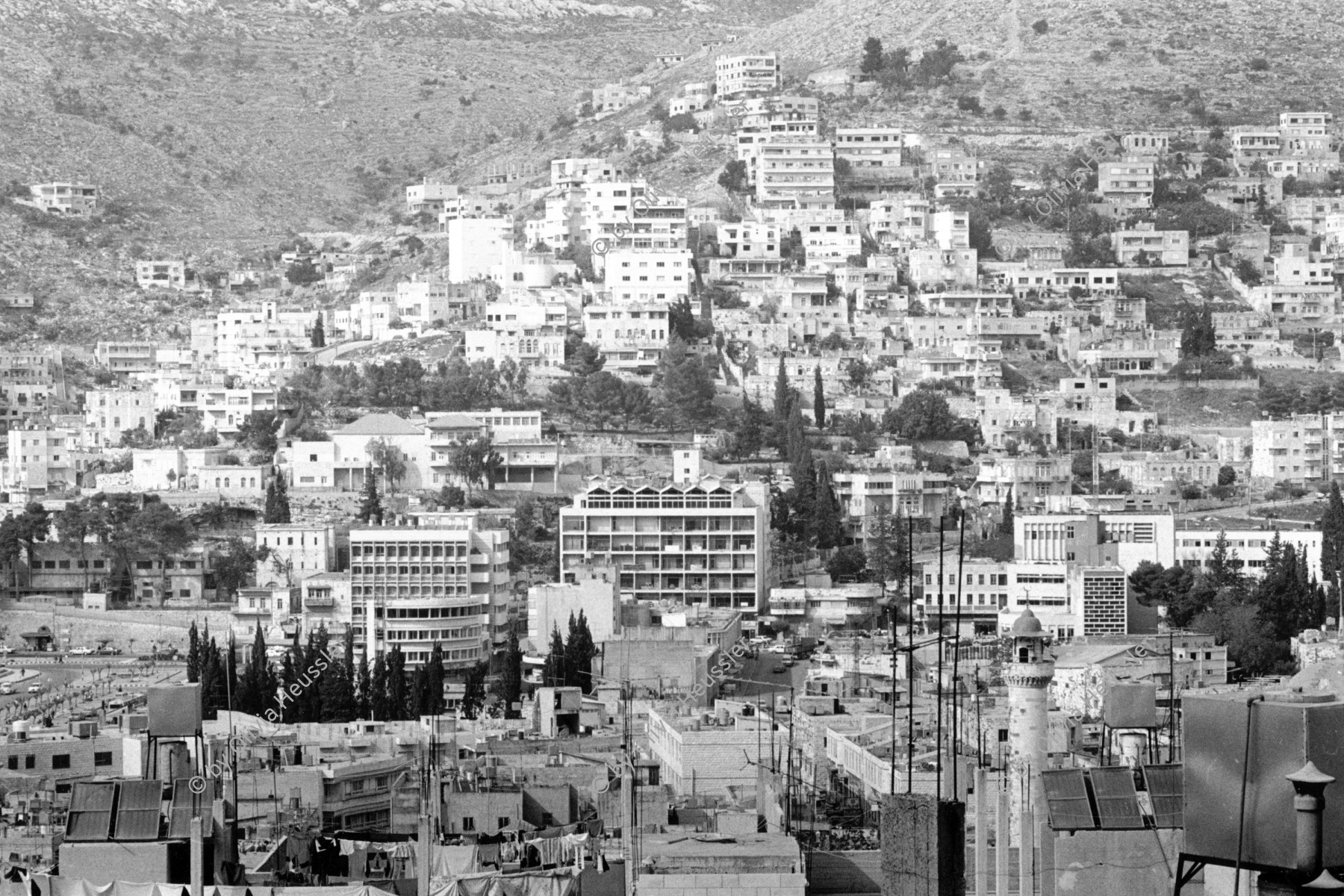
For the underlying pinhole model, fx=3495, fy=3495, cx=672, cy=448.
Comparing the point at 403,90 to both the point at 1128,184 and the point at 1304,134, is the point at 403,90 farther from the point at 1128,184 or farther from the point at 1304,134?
the point at 1128,184

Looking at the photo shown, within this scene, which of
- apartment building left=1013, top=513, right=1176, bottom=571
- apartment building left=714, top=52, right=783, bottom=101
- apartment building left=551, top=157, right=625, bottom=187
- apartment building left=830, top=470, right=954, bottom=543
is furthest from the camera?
apartment building left=714, top=52, right=783, bottom=101

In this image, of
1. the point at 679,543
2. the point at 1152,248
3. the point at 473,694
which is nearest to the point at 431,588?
the point at 679,543

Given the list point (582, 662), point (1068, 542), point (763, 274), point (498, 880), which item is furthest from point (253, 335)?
point (498, 880)

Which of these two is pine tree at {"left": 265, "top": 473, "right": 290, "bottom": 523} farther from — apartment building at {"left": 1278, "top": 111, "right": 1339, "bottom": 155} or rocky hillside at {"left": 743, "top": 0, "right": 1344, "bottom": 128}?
apartment building at {"left": 1278, "top": 111, "right": 1339, "bottom": 155}

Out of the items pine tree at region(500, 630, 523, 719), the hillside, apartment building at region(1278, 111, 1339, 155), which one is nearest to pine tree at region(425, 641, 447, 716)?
pine tree at region(500, 630, 523, 719)

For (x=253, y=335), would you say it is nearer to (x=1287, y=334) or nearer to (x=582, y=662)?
(x=1287, y=334)
